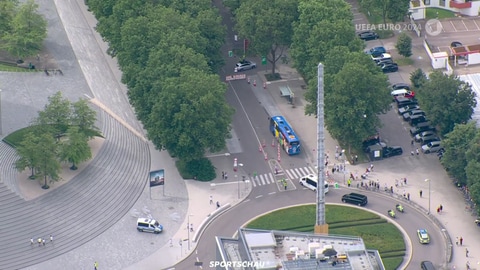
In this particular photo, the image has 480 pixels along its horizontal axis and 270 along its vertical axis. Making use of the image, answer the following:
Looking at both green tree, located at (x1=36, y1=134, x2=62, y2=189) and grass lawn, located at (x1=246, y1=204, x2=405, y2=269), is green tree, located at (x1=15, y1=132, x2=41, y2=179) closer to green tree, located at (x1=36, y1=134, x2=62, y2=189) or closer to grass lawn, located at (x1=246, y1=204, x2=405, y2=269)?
green tree, located at (x1=36, y1=134, x2=62, y2=189)

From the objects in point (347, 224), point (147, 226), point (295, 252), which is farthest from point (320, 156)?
point (147, 226)

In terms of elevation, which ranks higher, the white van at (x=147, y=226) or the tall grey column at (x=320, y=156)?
the tall grey column at (x=320, y=156)

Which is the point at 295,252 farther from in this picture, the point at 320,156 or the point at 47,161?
the point at 47,161

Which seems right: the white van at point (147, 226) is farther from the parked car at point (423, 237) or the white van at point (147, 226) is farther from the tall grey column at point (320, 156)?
the parked car at point (423, 237)

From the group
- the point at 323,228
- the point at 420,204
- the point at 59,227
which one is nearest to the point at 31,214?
the point at 59,227

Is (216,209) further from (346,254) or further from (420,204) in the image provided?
(346,254)

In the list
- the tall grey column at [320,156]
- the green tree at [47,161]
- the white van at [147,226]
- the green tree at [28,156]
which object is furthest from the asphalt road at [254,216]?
the green tree at [28,156]
